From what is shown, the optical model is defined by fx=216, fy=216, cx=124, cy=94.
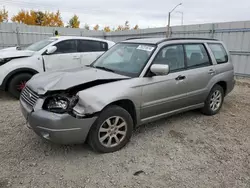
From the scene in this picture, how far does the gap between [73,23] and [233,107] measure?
41903mm

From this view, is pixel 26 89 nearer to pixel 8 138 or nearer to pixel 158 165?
pixel 8 138

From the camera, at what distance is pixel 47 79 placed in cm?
324

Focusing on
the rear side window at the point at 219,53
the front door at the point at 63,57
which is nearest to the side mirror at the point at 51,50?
the front door at the point at 63,57

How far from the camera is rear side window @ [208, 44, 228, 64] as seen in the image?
15.5ft

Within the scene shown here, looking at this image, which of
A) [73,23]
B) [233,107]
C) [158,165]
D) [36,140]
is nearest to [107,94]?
[158,165]

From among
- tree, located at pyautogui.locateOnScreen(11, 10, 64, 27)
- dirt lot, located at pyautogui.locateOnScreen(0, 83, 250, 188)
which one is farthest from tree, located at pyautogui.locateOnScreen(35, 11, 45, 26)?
dirt lot, located at pyautogui.locateOnScreen(0, 83, 250, 188)

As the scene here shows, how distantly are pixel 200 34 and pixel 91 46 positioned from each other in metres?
5.22

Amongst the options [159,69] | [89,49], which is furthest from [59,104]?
[89,49]

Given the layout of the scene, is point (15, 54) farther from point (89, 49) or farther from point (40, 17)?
point (40, 17)

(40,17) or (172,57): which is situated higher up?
(40,17)

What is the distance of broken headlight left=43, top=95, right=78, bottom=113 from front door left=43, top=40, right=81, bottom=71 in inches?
141

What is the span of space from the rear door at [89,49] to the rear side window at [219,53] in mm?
3751

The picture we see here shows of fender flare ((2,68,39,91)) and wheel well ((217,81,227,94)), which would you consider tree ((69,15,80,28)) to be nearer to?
fender flare ((2,68,39,91))

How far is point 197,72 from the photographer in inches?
166
